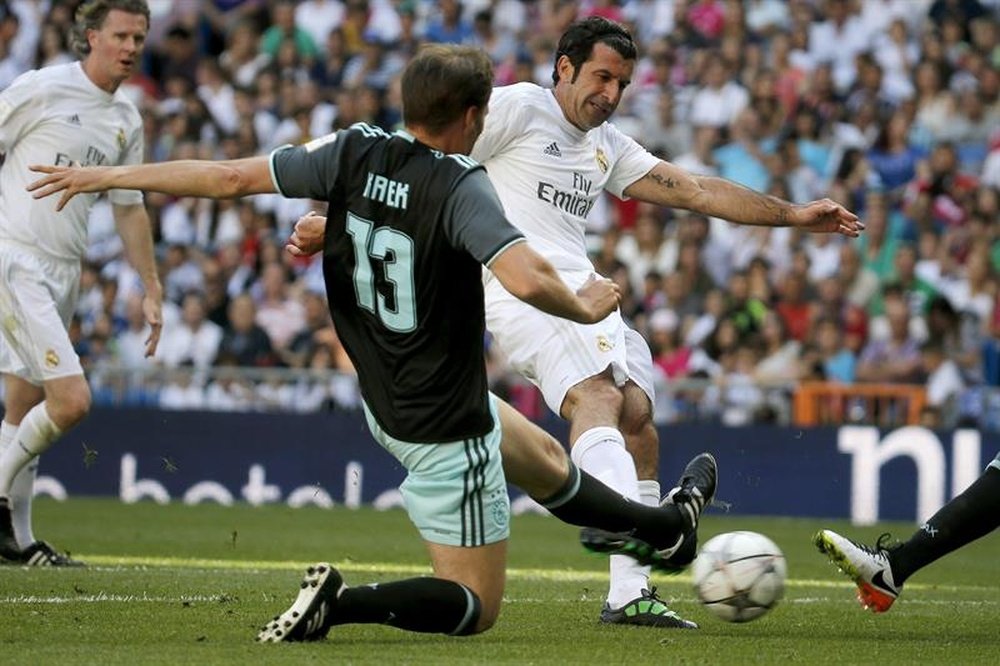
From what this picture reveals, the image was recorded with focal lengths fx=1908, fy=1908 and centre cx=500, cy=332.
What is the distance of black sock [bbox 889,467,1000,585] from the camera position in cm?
794

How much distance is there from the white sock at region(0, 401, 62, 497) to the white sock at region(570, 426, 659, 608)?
3.44 meters

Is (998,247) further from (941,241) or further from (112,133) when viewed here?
(112,133)

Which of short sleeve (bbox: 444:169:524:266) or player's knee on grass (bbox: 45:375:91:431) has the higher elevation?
short sleeve (bbox: 444:169:524:266)

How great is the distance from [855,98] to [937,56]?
2.86 feet

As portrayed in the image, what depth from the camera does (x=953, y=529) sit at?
26.1ft

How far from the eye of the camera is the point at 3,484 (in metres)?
10.1

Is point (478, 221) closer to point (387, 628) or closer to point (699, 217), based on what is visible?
point (387, 628)

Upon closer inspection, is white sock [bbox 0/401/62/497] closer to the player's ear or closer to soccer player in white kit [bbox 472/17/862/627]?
soccer player in white kit [bbox 472/17/862/627]

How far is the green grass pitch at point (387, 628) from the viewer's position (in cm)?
666

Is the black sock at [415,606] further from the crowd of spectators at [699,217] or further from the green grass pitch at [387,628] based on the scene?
the crowd of spectators at [699,217]

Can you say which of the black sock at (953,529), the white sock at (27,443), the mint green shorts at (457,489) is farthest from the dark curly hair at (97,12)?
the black sock at (953,529)

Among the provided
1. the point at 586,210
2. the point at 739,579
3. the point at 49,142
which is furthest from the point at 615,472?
the point at 49,142

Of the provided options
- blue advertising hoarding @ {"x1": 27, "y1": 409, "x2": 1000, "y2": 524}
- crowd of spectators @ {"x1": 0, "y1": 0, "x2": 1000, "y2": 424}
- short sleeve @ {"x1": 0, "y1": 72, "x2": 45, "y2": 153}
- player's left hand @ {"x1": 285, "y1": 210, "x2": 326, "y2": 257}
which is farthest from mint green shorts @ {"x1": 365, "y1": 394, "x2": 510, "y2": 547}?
crowd of spectators @ {"x1": 0, "y1": 0, "x2": 1000, "y2": 424}

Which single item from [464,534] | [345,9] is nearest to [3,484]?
[464,534]
